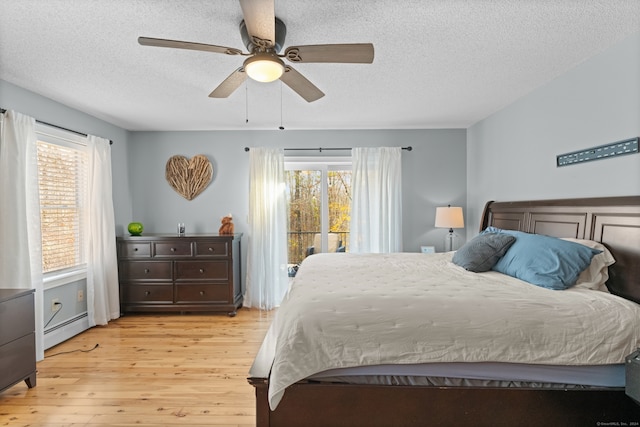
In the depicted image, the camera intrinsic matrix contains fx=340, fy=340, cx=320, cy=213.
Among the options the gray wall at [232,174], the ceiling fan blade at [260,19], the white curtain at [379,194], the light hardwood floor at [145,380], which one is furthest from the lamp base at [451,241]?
the ceiling fan blade at [260,19]

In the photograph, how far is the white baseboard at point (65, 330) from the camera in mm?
3250

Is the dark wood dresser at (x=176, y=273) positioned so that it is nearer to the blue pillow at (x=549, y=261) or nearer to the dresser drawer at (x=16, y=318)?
the dresser drawer at (x=16, y=318)

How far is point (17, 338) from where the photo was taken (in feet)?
7.81

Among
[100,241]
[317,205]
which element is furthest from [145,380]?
[317,205]

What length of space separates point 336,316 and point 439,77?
2.17m

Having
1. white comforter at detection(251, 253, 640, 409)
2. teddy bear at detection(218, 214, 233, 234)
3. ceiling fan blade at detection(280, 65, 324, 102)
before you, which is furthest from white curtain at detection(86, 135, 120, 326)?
white comforter at detection(251, 253, 640, 409)

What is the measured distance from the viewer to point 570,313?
1690 millimetres

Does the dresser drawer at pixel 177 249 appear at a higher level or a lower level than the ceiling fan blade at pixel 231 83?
lower

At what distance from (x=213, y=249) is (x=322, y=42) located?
2.83m

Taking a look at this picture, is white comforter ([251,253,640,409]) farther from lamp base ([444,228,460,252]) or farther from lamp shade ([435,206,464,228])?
lamp base ([444,228,460,252])

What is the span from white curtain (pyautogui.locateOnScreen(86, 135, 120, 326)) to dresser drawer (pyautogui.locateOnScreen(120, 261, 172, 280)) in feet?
0.50

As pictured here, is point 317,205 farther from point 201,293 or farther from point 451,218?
point 201,293

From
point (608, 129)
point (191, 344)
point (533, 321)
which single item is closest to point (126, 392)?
point (191, 344)

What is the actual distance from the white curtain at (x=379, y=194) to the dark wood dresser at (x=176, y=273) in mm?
1740
